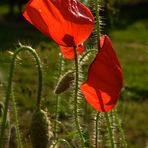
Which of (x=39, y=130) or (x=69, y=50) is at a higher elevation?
(x=69, y=50)

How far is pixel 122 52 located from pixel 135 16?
862 centimetres

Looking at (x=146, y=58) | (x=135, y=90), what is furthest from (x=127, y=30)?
(x=135, y=90)

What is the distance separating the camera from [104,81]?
5.71 feet

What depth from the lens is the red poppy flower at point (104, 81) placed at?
1727 millimetres

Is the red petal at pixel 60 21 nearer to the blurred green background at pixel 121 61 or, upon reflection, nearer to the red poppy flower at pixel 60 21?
the red poppy flower at pixel 60 21

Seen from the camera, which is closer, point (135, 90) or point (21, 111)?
point (21, 111)

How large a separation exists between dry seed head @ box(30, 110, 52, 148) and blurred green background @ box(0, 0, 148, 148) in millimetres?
217

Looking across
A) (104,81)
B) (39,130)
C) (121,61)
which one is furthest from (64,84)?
(121,61)

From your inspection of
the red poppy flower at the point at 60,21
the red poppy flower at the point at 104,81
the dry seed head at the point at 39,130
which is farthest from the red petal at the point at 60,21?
the dry seed head at the point at 39,130

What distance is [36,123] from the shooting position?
189 centimetres

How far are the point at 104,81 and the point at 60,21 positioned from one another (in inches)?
9.2

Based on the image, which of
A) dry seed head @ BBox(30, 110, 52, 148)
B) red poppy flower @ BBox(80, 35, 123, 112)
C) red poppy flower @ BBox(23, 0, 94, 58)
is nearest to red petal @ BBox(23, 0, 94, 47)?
red poppy flower @ BBox(23, 0, 94, 58)

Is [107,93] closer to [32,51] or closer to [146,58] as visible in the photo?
[32,51]

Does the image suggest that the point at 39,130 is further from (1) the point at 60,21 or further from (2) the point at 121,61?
(2) the point at 121,61
